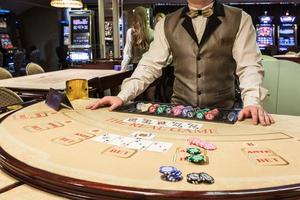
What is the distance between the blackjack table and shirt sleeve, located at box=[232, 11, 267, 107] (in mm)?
295

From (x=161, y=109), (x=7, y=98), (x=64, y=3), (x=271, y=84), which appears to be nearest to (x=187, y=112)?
(x=161, y=109)

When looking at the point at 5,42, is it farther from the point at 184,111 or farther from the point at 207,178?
the point at 207,178

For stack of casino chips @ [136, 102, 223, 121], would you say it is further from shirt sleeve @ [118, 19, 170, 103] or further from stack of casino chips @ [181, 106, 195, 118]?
shirt sleeve @ [118, 19, 170, 103]

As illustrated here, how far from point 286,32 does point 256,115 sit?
1215cm

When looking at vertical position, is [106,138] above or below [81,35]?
below

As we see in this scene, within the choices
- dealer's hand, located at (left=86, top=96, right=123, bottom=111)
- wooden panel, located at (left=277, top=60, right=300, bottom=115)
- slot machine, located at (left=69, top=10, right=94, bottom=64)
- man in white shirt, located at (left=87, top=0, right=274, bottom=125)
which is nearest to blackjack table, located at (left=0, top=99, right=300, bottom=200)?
dealer's hand, located at (left=86, top=96, right=123, bottom=111)

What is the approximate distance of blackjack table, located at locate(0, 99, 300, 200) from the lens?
806 mm

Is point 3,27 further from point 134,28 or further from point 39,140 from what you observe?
point 39,140

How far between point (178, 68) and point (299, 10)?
12324 millimetres

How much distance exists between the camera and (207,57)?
1.95m

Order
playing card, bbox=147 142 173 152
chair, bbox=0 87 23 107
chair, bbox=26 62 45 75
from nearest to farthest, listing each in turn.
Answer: playing card, bbox=147 142 173 152 → chair, bbox=0 87 23 107 → chair, bbox=26 62 45 75

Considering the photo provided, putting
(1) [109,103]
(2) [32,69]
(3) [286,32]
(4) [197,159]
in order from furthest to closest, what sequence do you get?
(3) [286,32], (2) [32,69], (1) [109,103], (4) [197,159]

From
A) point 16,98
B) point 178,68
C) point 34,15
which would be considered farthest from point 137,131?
point 34,15

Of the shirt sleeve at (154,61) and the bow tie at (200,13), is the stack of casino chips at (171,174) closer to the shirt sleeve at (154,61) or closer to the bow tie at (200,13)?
the shirt sleeve at (154,61)
